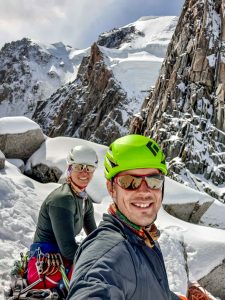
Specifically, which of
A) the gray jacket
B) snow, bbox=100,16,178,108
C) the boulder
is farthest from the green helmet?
snow, bbox=100,16,178,108

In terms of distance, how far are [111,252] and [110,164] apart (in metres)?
0.72

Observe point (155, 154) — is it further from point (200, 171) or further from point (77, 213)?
point (200, 171)

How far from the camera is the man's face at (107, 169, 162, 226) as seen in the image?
215 centimetres

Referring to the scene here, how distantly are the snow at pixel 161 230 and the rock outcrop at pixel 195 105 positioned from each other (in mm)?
17832

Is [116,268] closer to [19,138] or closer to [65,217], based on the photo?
[65,217]

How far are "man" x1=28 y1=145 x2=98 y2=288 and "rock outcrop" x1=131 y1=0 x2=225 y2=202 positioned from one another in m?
23.5

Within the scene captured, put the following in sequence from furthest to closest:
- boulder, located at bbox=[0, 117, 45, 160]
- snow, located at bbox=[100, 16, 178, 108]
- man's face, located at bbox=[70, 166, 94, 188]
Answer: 1. snow, located at bbox=[100, 16, 178, 108]
2. boulder, located at bbox=[0, 117, 45, 160]
3. man's face, located at bbox=[70, 166, 94, 188]

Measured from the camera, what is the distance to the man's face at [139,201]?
84.7 inches

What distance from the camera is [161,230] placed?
7.73 metres

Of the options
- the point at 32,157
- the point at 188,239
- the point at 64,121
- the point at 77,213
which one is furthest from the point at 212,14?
the point at 64,121

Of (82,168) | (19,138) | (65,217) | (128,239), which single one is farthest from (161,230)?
(19,138)

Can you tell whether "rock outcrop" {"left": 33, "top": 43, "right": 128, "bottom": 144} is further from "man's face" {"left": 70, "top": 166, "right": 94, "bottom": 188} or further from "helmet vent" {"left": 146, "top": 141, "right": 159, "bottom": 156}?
"helmet vent" {"left": 146, "top": 141, "right": 159, "bottom": 156}

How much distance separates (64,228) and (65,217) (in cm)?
12

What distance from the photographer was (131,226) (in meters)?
2.10
